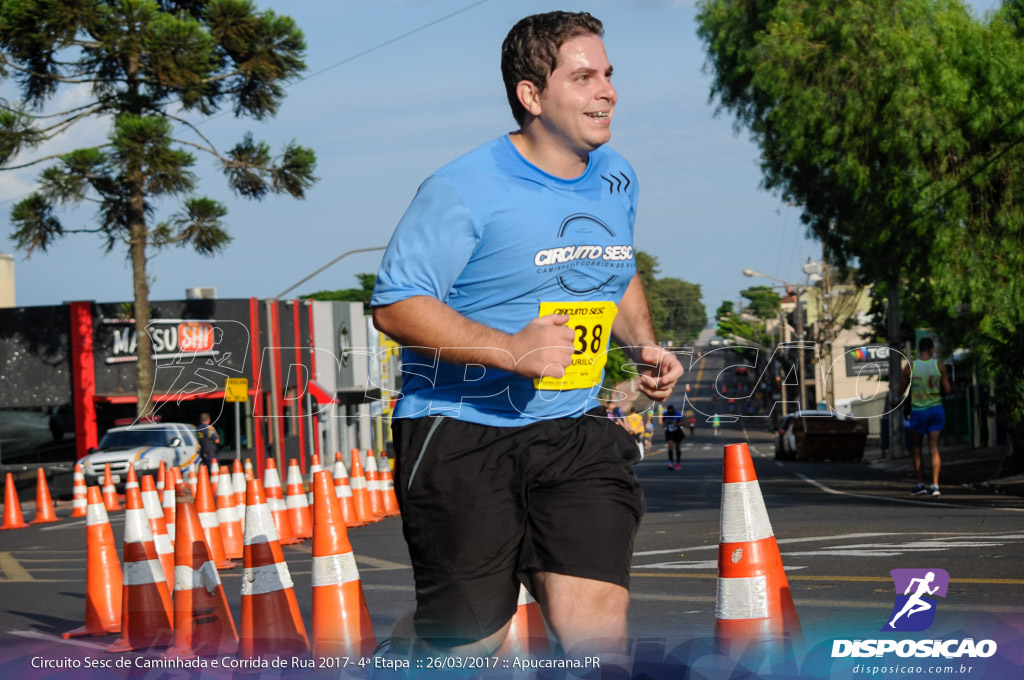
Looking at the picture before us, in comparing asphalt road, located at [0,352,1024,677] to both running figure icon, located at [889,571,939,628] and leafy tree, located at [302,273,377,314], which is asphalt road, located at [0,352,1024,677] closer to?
running figure icon, located at [889,571,939,628]

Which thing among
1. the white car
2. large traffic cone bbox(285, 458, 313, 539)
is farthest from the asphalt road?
the white car

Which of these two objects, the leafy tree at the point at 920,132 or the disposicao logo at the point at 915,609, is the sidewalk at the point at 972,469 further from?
the disposicao logo at the point at 915,609

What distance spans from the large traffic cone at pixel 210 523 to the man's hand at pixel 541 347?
6.97 m

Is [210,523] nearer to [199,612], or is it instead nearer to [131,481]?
[131,481]

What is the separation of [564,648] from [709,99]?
27.4 m

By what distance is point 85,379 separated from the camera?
124 ft

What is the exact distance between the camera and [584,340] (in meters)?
3.53

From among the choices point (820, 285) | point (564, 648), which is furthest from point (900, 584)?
point (820, 285)

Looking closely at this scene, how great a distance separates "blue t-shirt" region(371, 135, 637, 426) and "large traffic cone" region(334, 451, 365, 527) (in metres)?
9.43

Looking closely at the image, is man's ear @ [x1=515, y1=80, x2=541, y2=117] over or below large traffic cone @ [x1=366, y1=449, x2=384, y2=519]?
over

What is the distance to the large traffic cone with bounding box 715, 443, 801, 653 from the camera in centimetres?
365

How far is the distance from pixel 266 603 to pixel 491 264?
260 cm

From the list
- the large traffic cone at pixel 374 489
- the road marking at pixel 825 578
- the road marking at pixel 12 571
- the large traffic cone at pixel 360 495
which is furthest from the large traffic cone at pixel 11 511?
the road marking at pixel 825 578

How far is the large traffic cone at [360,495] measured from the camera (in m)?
14.9
